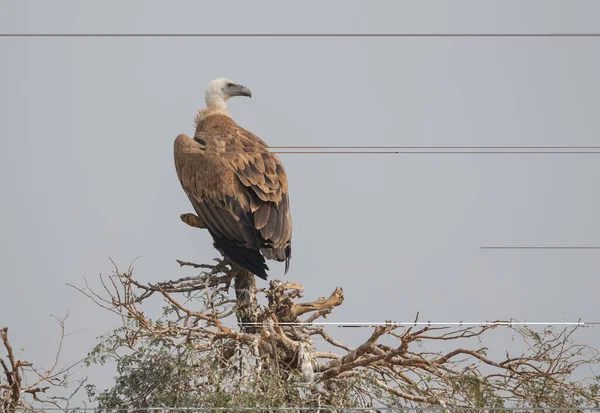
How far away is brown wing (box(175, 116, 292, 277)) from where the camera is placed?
8.02 meters

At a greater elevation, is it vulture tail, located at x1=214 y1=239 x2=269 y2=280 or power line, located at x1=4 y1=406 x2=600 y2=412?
vulture tail, located at x1=214 y1=239 x2=269 y2=280

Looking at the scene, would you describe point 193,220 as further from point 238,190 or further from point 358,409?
point 358,409

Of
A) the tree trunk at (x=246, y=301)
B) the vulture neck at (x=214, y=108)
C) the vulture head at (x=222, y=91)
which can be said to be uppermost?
the vulture head at (x=222, y=91)

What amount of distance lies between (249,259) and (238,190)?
2.04 ft

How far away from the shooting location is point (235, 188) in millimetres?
8383

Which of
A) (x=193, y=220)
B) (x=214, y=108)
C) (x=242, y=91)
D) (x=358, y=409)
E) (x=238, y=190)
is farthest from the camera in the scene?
(x=214, y=108)

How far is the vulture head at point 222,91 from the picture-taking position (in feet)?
29.6

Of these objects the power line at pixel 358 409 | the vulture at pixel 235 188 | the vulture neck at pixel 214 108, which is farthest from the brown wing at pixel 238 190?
the power line at pixel 358 409

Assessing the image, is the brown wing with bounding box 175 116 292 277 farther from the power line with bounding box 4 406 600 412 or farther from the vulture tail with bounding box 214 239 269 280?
the power line with bounding box 4 406 600 412

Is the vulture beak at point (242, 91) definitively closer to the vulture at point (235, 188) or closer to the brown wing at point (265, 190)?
the vulture at point (235, 188)

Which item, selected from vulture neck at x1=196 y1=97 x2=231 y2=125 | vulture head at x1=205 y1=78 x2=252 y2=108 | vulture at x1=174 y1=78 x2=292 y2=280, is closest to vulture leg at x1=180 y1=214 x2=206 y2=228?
vulture at x1=174 y1=78 x2=292 y2=280

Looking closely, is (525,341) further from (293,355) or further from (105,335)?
(105,335)

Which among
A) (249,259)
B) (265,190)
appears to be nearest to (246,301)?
(249,259)

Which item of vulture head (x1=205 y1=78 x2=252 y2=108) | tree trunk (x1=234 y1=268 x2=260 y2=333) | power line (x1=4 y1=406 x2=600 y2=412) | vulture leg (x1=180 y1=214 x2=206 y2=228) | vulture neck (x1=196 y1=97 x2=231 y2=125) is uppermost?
vulture head (x1=205 y1=78 x2=252 y2=108)
